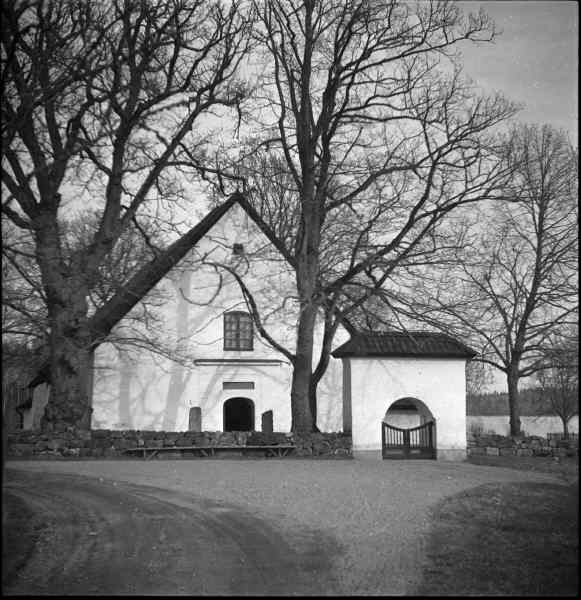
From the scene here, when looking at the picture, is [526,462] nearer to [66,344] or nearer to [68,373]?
[68,373]

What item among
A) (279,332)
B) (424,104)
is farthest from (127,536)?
(279,332)

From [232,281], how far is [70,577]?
22.0 metres

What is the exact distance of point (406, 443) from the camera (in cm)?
2305

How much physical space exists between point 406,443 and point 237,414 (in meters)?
10.5

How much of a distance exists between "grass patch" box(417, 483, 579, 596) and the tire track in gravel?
4.50 ft

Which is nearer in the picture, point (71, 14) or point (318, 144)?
point (71, 14)

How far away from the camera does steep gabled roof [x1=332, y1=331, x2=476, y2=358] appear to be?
77.0 feet

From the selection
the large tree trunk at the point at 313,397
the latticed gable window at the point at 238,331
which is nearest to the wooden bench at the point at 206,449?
the large tree trunk at the point at 313,397

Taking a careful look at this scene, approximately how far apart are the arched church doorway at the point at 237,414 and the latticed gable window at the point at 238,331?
2.80m

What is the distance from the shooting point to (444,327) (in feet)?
77.8

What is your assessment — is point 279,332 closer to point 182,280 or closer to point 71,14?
point 182,280

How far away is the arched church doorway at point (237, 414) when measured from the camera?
31484mm

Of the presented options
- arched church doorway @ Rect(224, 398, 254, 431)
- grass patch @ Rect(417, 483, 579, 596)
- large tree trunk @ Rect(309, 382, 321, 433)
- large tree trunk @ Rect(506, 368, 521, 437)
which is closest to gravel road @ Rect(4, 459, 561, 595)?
grass patch @ Rect(417, 483, 579, 596)

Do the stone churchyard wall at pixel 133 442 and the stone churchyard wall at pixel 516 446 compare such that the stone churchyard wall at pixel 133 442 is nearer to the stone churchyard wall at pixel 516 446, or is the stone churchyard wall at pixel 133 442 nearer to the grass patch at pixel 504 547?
the stone churchyard wall at pixel 516 446
